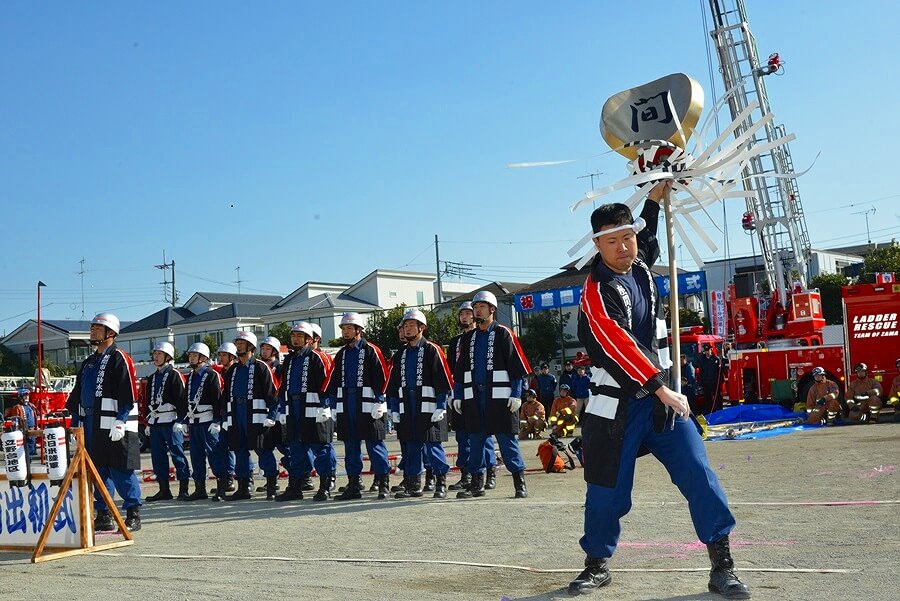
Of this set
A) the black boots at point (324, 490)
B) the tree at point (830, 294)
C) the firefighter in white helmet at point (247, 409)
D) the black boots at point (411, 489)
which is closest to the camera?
the black boots at point (411, 489)

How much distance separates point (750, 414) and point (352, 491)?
522 inches

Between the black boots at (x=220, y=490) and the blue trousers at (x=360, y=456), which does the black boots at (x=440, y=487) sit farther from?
the black boots at (x=220, y=490)

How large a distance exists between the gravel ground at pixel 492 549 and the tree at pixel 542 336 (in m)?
39.4

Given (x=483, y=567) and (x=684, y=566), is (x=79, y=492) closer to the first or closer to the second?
(x=483, y=567)

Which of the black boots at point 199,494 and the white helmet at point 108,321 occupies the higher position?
the white helmet at point 108,321

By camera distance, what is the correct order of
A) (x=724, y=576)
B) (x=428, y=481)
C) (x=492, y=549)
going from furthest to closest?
(x=428, y=481)
(x=492, y=549)
(x=724, y=576)

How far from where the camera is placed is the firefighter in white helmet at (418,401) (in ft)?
36.8

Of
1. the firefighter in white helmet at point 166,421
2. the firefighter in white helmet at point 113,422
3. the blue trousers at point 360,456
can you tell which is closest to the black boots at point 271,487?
the blue trousers at point 360,456

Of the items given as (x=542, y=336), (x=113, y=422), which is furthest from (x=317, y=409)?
(x=542, y=336)

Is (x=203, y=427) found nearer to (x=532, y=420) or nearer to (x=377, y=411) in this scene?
(x=377, y=411)

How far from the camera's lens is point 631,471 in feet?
17.7

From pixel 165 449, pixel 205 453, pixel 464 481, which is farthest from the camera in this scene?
pixel 165 449

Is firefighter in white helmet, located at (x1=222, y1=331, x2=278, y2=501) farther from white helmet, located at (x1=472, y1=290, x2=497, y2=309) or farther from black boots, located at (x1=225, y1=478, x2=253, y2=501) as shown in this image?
white helmet, located at (x1=472, y1=290, x2=497, y2=309)

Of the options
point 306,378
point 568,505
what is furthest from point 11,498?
point 568,505
